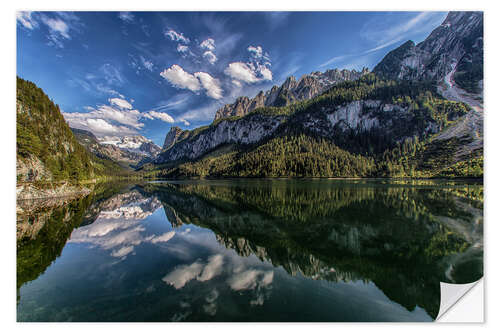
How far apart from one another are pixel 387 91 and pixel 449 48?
3346 inches

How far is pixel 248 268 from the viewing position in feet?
29.5

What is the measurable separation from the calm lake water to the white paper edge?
0.93 ft

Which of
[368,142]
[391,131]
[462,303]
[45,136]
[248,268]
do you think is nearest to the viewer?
[462,303]

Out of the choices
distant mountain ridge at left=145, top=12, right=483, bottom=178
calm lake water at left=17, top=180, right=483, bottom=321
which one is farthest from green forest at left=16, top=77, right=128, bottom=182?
distant mountain ridge at left=145, top=12, right=483, bottom=178

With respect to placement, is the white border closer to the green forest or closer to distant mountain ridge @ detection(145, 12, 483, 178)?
the green forest

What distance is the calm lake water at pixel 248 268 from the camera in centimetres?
620

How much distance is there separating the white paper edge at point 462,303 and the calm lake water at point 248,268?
283mm

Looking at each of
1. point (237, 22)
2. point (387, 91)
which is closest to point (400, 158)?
point (387, 91)

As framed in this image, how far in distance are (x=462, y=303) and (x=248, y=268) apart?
8350 millimetres

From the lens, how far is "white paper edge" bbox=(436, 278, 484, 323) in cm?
649

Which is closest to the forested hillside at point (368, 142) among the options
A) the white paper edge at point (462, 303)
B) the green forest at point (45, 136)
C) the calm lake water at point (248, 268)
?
the calm lake water at point (248, 268)

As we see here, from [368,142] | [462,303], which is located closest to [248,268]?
[462,303]

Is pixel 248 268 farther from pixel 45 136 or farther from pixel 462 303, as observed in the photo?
pixel 45 136
